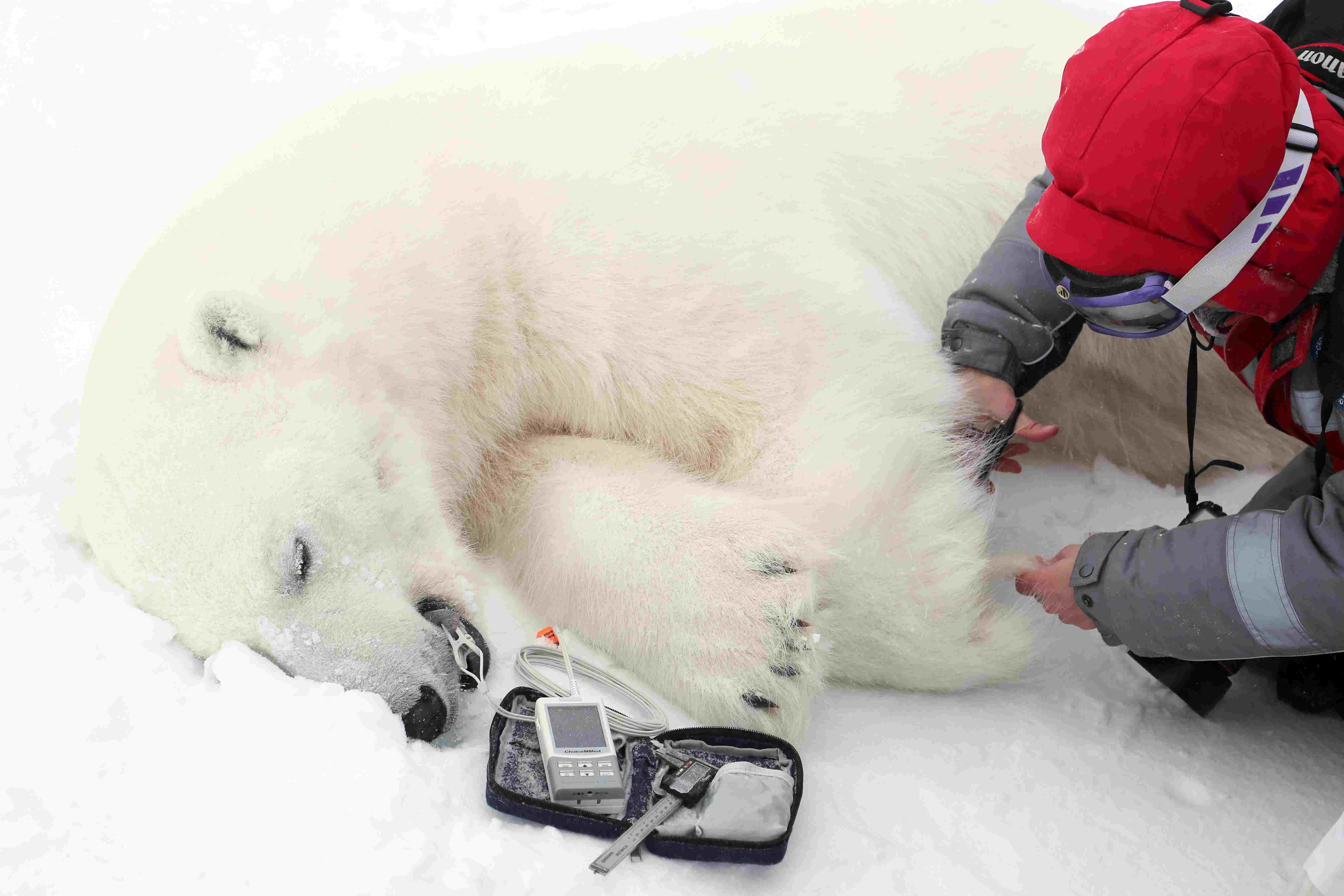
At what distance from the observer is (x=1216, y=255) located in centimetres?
132

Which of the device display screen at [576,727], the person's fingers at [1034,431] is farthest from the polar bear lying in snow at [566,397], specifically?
the person's fingers at [1034,431]

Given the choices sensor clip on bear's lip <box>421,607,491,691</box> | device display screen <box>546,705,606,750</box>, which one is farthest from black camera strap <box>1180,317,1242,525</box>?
sensor clip on bear's lip <box>421,607,491,691</box>

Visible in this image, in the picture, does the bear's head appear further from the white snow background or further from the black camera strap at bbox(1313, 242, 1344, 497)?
the black camera strap at bbox(1313, 242, 1344, 497)

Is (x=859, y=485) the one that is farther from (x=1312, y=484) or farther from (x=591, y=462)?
(x=1312, y=484)

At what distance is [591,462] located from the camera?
1.89m

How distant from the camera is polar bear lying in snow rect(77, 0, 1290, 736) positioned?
5.03 feet

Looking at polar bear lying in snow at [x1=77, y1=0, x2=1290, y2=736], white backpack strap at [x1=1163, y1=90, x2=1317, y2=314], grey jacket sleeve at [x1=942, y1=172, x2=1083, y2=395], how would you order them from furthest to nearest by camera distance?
grey jacket sleeve at [x1=942, y1=172, x2=1083, y2=395] < polar bear lying in snow at [x1=77, y1=0, x2=1290, y2=736] < white backpack strap at [x1=1163, y1=90, x2=1317, y2=314]

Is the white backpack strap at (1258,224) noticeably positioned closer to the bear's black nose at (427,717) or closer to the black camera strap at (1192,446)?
the black camera strap at (1192,446)

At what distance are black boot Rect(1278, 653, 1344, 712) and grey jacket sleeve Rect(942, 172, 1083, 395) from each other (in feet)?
2.33

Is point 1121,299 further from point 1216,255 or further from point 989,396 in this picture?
point 989,396

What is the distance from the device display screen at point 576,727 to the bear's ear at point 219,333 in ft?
2.44

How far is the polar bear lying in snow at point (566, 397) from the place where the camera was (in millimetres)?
1533

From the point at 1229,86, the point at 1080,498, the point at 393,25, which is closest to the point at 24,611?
the point at 1229,86

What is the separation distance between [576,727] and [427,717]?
0.82 feet
